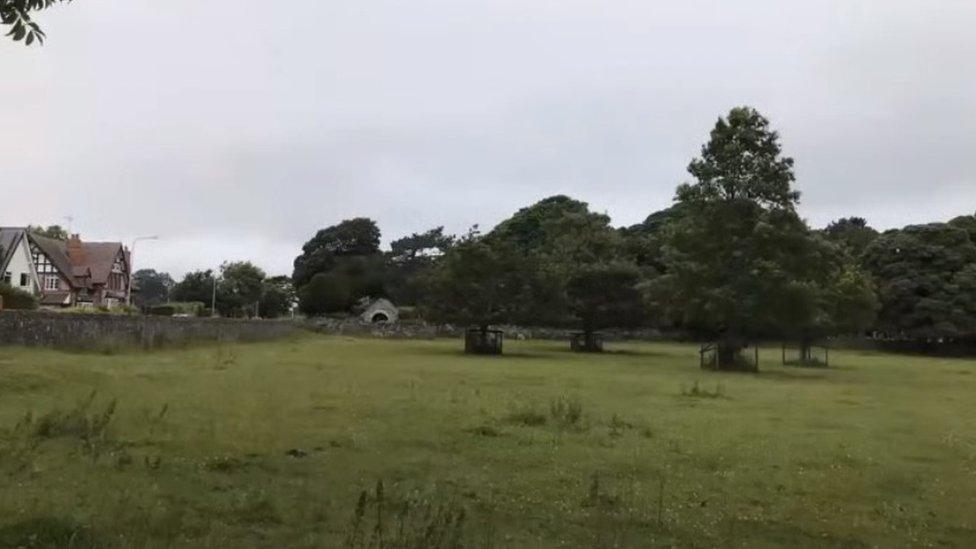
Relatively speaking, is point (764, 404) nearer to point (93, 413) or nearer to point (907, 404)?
point (907, 404)

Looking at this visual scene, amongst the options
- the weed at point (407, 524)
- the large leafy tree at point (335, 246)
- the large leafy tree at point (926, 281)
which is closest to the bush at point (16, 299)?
the weed at point (407, 524)

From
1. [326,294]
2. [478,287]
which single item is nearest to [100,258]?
[326,294]

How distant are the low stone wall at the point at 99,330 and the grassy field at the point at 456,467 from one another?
9363mm

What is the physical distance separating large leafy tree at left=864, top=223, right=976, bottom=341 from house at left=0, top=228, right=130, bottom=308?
7989 centimetres

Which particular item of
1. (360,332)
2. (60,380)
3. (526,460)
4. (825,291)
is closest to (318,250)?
(360,332)

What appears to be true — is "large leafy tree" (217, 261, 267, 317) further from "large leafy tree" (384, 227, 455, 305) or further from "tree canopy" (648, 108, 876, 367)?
"tree canopy" (648, 108, 876, 367)

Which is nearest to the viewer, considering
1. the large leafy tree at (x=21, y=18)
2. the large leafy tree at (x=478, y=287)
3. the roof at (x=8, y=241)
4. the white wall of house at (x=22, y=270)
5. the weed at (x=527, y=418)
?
the large leafy tree at (x=21, y=18)

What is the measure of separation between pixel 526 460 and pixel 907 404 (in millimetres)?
17448

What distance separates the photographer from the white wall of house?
292 feet

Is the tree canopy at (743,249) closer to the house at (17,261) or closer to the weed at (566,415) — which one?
the weed at (566,415)

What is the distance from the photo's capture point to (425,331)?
8675 centimetres

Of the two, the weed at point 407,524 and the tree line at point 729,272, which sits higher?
the tree line at point 729,272

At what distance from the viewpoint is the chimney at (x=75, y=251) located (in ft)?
348

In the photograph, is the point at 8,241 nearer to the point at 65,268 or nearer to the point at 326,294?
the point at 65,268
